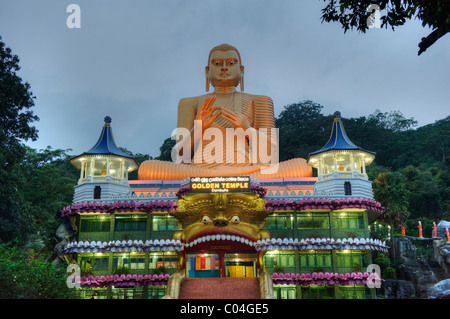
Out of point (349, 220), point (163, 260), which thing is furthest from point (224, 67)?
point (163, 260)

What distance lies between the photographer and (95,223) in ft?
86.5

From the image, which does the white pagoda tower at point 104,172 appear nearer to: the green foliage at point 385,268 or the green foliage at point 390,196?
the green foliage at point 385,268

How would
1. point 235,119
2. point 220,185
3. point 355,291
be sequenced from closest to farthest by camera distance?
point 220,185 → point 355,291 → point 235,119

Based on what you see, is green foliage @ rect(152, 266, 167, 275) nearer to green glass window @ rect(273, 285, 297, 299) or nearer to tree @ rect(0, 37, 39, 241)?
green glass window @ rect(273, 285, 297, 299)

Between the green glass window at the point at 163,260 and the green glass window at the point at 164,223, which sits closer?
the green glass window at the point at 163,260

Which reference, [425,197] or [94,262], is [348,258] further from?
[425,197]

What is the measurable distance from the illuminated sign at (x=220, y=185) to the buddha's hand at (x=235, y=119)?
7.56 meters

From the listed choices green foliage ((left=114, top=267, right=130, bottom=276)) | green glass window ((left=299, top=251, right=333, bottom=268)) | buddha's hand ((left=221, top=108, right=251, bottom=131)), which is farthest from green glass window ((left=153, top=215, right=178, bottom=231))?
buddha's hand ((left=221, top=108, right=251, bottom=131))

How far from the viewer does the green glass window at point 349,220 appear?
25.8m

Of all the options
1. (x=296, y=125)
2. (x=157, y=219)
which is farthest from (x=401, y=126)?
(x=157, y=219)

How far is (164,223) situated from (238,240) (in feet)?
16.5

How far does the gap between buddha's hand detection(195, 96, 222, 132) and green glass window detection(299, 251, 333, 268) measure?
34.0 feet

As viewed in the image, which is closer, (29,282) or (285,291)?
(29,282)

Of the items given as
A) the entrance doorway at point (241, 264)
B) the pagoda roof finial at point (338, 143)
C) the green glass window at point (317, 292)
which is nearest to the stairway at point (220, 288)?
the entrance doorway at point (241, 264)
